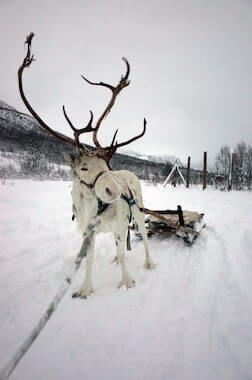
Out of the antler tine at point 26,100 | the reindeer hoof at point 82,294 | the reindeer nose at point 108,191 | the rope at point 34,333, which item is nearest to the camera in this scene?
the rope at point 34,333

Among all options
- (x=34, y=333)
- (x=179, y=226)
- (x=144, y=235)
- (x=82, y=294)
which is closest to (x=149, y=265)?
(x=144, y=235)

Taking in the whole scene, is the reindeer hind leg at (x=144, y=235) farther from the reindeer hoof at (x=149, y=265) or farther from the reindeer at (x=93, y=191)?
the reindeer at (x=93, y=191)

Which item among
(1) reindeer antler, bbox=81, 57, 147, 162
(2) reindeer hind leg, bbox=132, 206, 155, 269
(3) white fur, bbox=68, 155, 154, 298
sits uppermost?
(1) reindeer antler, bbox=81, 57, 147, 162

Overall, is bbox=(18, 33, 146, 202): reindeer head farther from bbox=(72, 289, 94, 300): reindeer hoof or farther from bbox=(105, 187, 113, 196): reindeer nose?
bbox=(72, 289, 94, 300): reindeer hoof

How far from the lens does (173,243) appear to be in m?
4.31

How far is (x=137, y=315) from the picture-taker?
216 centimetres

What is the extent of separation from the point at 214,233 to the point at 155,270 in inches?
101

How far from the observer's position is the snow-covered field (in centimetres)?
161

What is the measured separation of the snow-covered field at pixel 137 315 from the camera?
63.5 inches

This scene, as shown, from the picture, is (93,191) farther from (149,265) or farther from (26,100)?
(149,265)

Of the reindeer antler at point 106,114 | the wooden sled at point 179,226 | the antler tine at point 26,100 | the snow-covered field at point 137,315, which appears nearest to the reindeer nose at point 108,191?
the reindeer antler at point 106,114

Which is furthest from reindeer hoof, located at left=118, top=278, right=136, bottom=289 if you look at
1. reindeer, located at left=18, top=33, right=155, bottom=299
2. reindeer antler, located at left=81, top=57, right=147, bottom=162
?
reindeer antler, located at left=81, top=57, right=147, bottom=162

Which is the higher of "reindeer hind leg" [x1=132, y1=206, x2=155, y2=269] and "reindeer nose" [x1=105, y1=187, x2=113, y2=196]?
"reindeer nose" [x1=105, y1=187, x2=113, y2=196]

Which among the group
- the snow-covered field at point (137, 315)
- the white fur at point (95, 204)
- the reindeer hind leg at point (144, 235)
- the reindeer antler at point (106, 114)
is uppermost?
the reindeer antler at point (106, 114)
